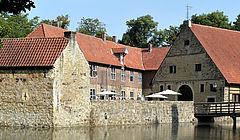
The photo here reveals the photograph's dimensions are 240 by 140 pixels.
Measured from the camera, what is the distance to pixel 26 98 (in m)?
29.0

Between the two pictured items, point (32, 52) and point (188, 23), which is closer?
point (32, 52)

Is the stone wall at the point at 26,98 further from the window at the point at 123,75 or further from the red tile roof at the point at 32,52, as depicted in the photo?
the window at the point at 123,75

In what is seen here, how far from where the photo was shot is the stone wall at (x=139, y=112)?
31.2 meters

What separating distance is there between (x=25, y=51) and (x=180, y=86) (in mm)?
18400

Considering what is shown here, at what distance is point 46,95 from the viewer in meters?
28.8

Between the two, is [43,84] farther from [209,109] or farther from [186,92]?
[186,92]

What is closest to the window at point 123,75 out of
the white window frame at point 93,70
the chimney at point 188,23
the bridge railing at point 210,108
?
the white window frame at point 93,70

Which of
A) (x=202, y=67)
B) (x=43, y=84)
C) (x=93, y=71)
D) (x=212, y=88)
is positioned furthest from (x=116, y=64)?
(x=43, y=84)

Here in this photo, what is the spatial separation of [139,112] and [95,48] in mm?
12006

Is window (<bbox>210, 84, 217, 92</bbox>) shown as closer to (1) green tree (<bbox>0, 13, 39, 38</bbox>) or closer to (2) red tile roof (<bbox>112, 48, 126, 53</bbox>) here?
(2) red tile roof (<bbox>112, 48, 126, 53</bbox>)

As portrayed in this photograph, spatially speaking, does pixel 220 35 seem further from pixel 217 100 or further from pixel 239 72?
pixel 217 100

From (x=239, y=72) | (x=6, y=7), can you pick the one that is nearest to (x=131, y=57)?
(x=239, y=72)

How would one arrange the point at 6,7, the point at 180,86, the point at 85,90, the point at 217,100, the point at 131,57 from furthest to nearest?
the point at 131,57 < the point at 180,86 < the point at 217,100 < the point at 85,90 < the point at 6,7

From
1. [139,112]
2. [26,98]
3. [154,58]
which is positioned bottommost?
[139,112]
